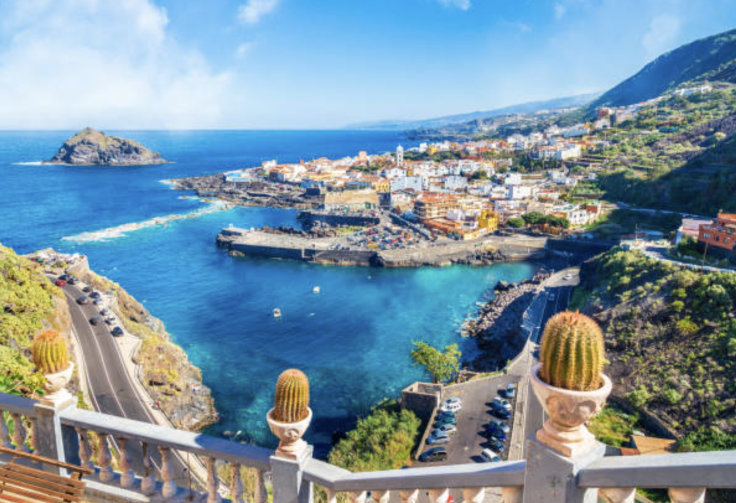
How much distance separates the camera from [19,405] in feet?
10.6

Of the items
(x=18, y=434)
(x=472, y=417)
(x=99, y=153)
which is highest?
(x=99, y=153)

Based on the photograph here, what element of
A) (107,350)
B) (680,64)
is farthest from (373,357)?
(680,64)

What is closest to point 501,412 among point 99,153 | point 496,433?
point 496,433

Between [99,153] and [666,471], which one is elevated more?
[99,153]

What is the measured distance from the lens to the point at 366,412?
643 inches

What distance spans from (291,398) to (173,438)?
3.49 ft

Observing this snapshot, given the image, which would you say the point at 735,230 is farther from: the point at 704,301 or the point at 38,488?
the point at 38,488

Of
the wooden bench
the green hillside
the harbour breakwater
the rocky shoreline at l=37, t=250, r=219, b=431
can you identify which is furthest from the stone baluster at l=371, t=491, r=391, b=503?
the green hillside

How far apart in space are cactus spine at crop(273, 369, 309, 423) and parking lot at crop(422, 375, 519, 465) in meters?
10.2

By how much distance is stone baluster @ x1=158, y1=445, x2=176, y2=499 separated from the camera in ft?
9.48

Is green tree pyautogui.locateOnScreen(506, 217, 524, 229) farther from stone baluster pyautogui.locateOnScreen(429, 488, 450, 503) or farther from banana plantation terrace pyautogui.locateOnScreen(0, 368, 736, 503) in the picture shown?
stone baluster pyautogui.locateOnScreen(429, 488, 450, 503)

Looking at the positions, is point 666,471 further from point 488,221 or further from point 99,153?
point 99,153

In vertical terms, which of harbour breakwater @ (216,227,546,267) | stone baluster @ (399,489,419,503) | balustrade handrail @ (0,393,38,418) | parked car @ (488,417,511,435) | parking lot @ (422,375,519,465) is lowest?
parking lot @ (422,375,519,465)

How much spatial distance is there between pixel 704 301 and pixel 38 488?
20.5m
